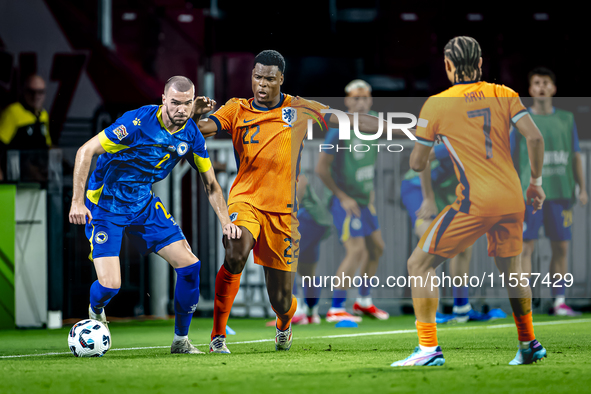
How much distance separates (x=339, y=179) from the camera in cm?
771

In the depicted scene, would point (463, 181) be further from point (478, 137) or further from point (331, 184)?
point (331, 184)

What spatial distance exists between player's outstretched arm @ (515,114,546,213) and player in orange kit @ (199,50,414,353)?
160 cm

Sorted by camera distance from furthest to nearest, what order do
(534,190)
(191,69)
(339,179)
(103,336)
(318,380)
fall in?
(191,69)
(339,179)
(103,336)
(534,190)
(318,380)

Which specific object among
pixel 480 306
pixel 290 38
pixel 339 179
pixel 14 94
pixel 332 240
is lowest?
pixel 480 306

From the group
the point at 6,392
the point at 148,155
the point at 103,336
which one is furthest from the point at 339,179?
the point at 6,392

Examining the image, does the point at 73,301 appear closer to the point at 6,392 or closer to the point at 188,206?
the point at 188,206

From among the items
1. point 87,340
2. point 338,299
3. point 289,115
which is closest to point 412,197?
point 338,299

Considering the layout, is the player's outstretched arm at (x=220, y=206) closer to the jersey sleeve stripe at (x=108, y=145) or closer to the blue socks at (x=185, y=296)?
the blue socks at (x=185, y=296)

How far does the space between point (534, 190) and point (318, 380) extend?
1.85m

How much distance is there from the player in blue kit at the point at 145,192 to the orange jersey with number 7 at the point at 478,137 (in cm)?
152

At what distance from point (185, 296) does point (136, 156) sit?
100cm

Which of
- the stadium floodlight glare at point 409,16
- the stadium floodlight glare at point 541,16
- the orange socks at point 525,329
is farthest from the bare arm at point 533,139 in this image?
the stadium floodlight glare at point 541,16

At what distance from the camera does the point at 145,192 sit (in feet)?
17.3

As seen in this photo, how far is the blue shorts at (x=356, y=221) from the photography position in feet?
25.5
